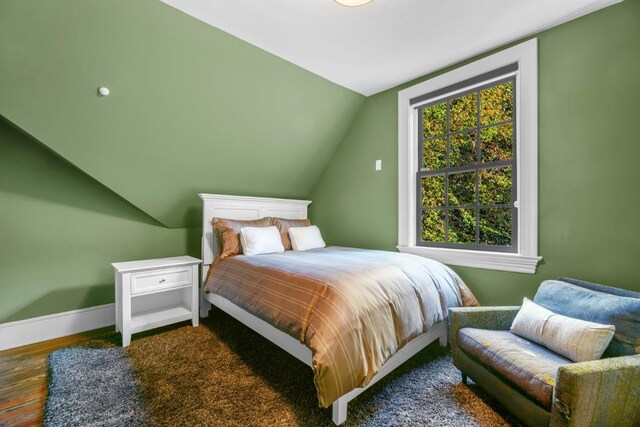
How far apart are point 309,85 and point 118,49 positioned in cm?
161

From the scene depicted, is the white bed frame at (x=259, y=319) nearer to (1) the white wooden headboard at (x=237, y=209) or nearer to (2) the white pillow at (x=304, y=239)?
(1) the white wooden headboard at (x=237, y=209)

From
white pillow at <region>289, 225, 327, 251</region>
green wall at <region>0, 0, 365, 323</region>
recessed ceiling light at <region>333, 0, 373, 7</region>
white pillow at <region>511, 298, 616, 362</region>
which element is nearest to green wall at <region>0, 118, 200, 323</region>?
green wall at <region>0, 0, 365, 323</region>

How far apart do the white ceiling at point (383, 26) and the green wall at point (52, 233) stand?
1785mm

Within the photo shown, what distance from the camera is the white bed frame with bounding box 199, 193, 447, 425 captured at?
165 cm

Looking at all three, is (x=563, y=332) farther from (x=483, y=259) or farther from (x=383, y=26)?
(x=383, y=26)

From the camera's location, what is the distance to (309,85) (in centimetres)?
290

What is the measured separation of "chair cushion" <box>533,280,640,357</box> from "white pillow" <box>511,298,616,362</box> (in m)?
0.08

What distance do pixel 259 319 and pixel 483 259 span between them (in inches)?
75.2

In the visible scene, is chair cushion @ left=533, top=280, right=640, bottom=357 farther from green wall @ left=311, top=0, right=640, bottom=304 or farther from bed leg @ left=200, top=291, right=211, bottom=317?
bed leg @ left=200, top=291, right=211, bottom=317

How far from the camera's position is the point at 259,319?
6.66 ft

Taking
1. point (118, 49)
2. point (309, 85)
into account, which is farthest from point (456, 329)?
point (118, 49)

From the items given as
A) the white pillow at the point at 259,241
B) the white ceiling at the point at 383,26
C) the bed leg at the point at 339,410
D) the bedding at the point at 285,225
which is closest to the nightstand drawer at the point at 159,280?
the white pillow at the point at 259,241

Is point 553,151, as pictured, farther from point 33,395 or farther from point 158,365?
point 33,395

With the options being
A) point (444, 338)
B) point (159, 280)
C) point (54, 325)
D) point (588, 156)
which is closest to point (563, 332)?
point (444, 338)
